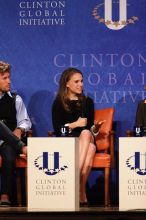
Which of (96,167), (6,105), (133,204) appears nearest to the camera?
(133,204)

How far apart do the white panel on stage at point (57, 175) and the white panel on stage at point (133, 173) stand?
37 centimetres

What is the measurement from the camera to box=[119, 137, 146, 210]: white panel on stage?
4.77 m

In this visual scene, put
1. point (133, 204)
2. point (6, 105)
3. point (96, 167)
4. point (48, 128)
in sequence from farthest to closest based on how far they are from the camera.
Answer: point (48, 128) < point (6, 105) < point (96, 167) < point (133, 204)

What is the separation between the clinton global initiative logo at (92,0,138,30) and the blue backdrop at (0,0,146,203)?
1 centimetres

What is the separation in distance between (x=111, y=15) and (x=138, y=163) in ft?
8.15

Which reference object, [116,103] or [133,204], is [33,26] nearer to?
[116,103]

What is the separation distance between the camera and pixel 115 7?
22.3 feet

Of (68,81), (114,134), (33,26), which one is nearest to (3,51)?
(33,26)

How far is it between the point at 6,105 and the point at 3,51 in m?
0.77

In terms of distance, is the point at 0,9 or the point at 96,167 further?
the point at 0,9

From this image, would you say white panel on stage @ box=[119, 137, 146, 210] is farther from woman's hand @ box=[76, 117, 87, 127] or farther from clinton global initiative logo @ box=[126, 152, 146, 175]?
woman's hand @ box=[76, 117, 87, 127]
